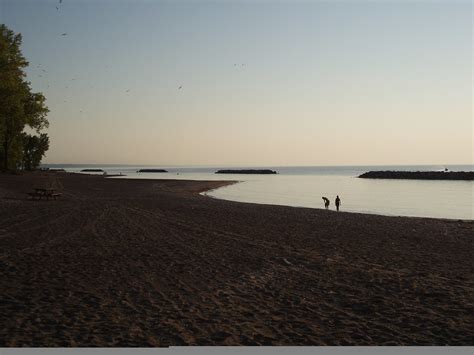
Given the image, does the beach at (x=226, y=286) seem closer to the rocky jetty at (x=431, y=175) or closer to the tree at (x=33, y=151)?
the tree at (x=33, y=151)

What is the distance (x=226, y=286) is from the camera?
9.24 metres

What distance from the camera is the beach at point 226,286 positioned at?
6.50 m

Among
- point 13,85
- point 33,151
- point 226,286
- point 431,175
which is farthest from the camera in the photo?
point 431,175

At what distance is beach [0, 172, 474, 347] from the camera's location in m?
6.50

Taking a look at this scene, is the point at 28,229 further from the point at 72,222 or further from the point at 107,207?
the point at 107,207

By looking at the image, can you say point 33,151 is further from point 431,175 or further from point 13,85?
point 431,175

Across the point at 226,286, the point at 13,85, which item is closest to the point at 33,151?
the point at 13,85

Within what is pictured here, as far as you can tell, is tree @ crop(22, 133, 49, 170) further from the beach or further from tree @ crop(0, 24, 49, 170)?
the beach

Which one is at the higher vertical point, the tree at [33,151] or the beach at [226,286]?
the tree at [33,151]

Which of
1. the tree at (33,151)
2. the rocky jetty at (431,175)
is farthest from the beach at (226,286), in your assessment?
the rocky jetty at (431,175)

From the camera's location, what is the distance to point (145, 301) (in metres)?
7.99

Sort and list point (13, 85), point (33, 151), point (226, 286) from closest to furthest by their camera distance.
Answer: point (226, 286)
point (13, 85)
point (33, 151)

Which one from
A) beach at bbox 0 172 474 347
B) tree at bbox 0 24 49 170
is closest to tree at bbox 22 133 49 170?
tree at bbox 0 24 49 170

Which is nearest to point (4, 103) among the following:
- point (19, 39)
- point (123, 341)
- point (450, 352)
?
point (19, 39)
